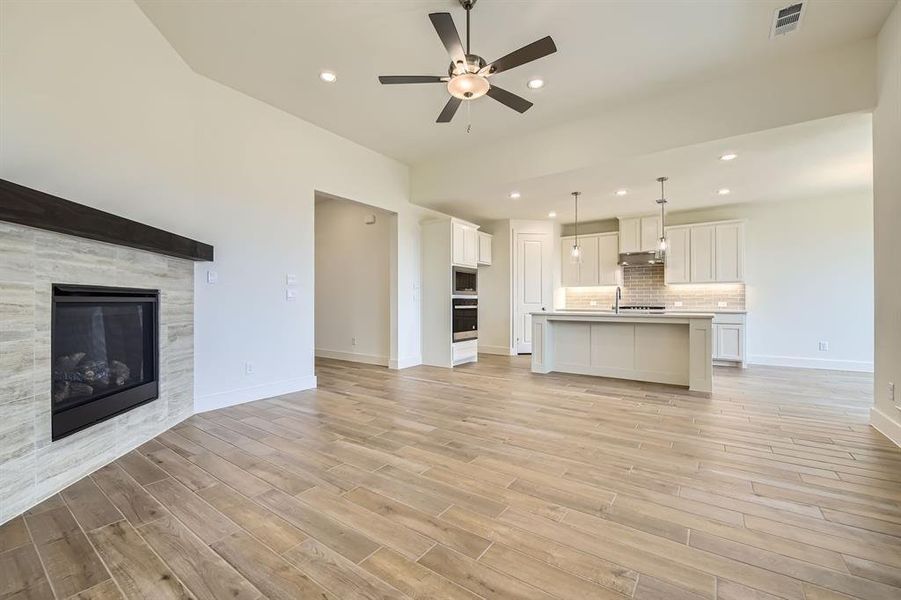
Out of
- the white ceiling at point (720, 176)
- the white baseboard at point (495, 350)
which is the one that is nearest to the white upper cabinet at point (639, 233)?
the white ceiling at point (720, 176)

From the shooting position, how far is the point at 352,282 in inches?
269

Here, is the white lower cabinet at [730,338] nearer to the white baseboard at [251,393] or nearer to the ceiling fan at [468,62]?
the ceiling fan at [468,62]

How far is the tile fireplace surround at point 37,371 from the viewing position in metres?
1.88

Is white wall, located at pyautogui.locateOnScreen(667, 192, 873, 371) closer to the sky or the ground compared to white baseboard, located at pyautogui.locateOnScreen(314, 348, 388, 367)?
closer to the sky

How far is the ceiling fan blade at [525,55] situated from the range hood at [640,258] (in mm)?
5656

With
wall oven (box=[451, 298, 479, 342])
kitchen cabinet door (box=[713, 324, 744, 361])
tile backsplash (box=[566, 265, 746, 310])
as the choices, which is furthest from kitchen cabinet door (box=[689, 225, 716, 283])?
wall oven (box=[451, 298, 479, 342])

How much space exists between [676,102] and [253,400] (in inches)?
213

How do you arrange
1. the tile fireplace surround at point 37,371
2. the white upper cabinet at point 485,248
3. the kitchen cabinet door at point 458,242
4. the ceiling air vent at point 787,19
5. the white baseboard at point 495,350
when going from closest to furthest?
1. the tile fireplace surround at point 37,371
2. the ceiling air vent at point 787,19
3. the kitchen cabinet door at point 458,242
4. the white upper cabinet at point 485,248
5. the white baseboard at point 495,350

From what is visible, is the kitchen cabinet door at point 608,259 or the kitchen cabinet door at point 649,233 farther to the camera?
the kitchen cabinet door at point 608,259

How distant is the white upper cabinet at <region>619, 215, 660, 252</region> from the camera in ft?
23.7

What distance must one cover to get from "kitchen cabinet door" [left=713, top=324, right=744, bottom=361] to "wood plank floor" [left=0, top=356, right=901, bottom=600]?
3.01 m

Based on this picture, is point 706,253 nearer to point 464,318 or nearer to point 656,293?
point 656,293

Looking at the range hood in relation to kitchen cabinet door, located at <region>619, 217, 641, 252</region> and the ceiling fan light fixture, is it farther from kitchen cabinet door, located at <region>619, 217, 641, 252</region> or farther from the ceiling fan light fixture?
the ceiling fan light fixture

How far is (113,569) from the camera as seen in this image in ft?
4.97
